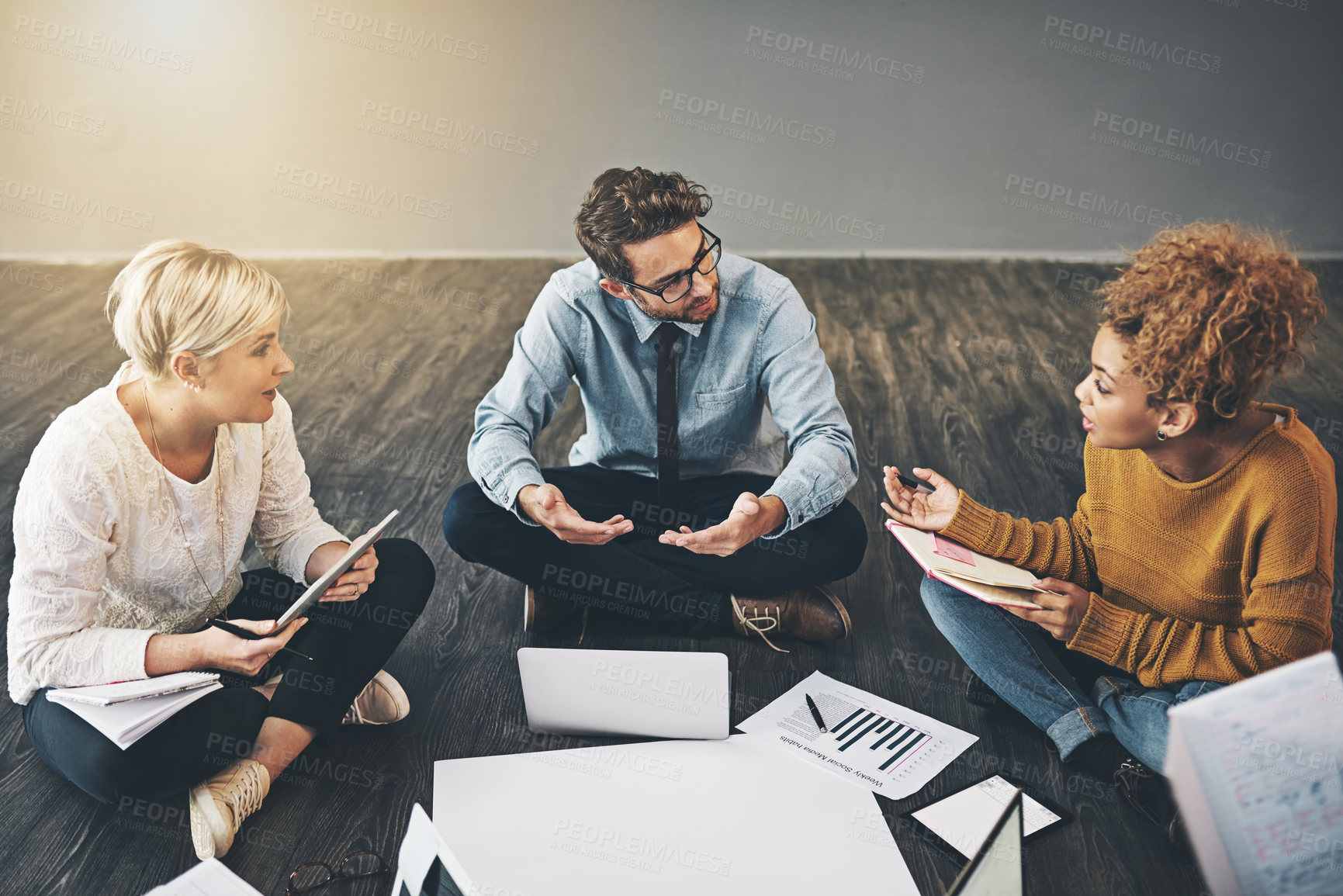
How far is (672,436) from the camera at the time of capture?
7.43 feet

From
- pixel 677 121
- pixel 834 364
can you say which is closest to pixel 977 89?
pixel 677 121

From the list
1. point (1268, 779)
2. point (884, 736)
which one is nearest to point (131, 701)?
point (884, 736)

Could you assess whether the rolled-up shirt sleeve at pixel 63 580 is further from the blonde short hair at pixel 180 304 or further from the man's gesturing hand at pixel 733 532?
the man's gesturing hand at pixel 733 532

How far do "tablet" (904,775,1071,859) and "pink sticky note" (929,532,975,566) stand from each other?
391mm

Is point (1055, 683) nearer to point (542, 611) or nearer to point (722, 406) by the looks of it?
point (722, 406)

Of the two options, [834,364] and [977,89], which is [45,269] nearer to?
[834,364]

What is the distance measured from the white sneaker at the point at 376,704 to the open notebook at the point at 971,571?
1003 millimetres

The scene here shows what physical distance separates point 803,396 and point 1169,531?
2.49ft

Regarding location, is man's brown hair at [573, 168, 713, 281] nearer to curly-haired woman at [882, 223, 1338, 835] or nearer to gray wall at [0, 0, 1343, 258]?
curly-haired woman at [882, 223, 1338, 835]

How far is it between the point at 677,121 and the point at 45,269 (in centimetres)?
337

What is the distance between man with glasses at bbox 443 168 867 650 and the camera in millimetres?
2066

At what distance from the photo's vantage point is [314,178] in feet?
17.4

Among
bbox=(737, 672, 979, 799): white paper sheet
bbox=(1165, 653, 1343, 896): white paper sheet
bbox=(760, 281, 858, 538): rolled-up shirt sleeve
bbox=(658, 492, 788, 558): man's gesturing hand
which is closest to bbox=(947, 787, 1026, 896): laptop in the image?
bbox=(1165, 653, 1343, 896): white paper sheet

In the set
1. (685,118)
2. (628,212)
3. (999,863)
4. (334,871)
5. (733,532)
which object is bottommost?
(334,871)
